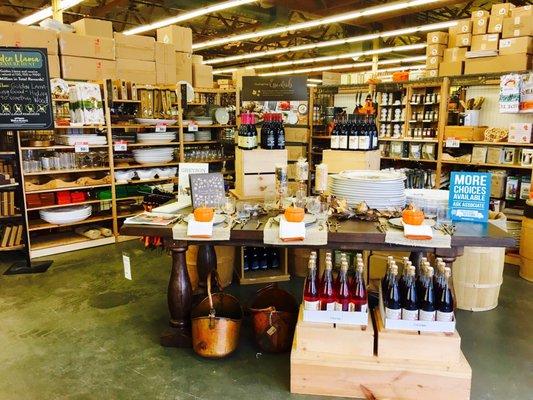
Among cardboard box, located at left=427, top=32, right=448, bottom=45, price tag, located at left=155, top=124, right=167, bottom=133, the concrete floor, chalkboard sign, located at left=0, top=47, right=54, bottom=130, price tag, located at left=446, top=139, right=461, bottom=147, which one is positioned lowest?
the concrete floor

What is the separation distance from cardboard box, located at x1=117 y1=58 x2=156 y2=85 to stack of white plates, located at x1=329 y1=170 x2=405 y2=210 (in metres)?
3.96

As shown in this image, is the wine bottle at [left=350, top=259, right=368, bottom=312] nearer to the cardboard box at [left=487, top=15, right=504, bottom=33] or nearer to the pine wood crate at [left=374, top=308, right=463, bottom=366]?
the pine wood crate at [left=374, top=308, right=463, bottom=366]

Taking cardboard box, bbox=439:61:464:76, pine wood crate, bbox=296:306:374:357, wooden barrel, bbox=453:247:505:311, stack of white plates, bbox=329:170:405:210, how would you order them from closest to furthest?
1. pine wood crate, bbox=296:306:374:357
2. stack of white plates, bbox=329:170:405:210
3. wooden barrel, bbox=453:247:505:311
4. cardboard box, bbox=439:61:464:76

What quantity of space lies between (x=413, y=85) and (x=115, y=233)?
4538 mm

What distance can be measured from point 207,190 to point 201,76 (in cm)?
412

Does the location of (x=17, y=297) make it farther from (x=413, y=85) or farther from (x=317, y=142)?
(x=413, y=85)

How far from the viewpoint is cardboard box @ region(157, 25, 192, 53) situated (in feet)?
21.0

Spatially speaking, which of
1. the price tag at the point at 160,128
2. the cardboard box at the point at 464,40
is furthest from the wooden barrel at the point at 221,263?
the cardboard box at the point at 464,40

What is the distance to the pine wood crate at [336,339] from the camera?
96.8 inches

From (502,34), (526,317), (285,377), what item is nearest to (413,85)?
(502,34)

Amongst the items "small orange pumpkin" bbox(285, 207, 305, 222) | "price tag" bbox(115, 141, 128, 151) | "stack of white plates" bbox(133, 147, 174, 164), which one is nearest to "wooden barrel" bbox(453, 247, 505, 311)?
"small orange pumpkin" bbox(285, 207, 305, 222)

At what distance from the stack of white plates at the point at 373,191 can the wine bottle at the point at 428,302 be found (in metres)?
0.68

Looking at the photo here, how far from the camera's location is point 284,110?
681 centimetres

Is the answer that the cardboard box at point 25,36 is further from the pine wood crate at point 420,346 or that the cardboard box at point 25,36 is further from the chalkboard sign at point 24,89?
the pine wood crate at point 420,346
